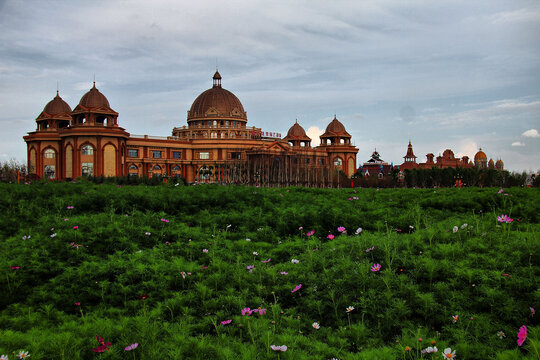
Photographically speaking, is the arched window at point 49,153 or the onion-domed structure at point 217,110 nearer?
the arched window at point 49,153

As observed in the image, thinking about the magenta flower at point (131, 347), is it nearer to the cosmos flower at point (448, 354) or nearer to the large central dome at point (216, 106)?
the cosmos flower at point (448, 354)

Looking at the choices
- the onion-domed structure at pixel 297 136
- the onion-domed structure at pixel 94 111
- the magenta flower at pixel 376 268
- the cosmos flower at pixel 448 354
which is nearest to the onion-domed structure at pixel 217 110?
the onion-domed structure at pixel 297 136

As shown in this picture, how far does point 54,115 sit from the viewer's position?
57.7 metres

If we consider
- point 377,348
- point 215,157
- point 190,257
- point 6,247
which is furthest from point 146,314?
point 215,157

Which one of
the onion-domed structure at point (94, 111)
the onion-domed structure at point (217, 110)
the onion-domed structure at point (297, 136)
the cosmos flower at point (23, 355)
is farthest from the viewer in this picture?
the onion-domed structure at point (297, 136)

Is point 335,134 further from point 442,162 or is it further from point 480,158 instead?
point 480,158

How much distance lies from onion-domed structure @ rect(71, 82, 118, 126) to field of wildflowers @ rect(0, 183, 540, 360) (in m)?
45.5

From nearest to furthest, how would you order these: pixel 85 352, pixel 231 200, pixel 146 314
Result: pixel 85 352 < pixel 146 314 < pixel 231 200

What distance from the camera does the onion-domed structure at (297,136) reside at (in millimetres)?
76250

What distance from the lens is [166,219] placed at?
32.7 feet

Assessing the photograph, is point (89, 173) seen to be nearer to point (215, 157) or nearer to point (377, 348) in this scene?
point (215, 157)

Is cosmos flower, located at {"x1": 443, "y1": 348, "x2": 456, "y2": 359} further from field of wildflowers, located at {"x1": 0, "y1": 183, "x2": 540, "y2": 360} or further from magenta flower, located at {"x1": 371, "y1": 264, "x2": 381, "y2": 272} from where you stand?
magenta flower, located at {"x1": 371, "y1": 264, "x2": 381, "y2": 272}

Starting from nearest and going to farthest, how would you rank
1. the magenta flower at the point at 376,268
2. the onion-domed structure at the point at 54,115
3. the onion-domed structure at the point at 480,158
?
the magenta flower at the point at 376,268 < the onion-domed structure at the point at 54,115 < the onion-domed structure at the point at 480,158

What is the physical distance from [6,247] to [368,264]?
6.78 meters
